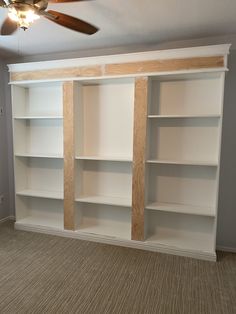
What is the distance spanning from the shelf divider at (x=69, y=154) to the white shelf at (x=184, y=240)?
1079 millimetres

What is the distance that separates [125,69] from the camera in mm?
2793

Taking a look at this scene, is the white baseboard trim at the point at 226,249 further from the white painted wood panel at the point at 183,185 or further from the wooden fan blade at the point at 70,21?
the wooden fan blade at the point at 70,21

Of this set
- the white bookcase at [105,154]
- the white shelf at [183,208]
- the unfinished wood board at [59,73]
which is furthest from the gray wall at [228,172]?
the unfinished wood board at [59,73]

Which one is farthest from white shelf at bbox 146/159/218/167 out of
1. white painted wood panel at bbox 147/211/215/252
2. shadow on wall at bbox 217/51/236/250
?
white painted wood panel at bbox 147/211/215/252

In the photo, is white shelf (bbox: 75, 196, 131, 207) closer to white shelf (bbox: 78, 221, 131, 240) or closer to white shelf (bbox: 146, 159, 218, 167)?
white shelf (bbox: 78, 221, 131, 240)

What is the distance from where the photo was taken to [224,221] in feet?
9.50

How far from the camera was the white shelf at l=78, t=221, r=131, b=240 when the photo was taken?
3090 mm

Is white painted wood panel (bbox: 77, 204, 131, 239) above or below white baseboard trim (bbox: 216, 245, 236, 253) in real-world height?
above

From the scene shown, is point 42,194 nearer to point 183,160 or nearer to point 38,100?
point 38,100

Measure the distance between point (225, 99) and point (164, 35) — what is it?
1.01 meters

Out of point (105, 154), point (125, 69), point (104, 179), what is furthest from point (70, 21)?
point (104, 179)

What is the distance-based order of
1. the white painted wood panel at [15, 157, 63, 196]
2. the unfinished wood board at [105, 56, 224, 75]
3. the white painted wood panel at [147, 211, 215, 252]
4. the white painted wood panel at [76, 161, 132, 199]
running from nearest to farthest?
the unfinished wood board at [105, 56, 224, 75] → the white painted wood panel at [147, 211, 215, 252] → the white painted wood panel at [76, 161, 132, 199] → the white painted wood panel at [15, 157, 63, 196]

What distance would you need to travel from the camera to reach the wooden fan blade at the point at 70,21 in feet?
5.64

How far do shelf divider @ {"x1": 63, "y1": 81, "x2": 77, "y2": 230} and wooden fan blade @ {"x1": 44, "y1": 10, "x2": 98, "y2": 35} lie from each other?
1.15 meters
